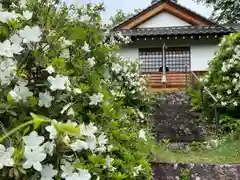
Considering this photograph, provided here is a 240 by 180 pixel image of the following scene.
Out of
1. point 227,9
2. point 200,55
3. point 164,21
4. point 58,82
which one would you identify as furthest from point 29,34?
point 227,9

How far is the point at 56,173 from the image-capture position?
1179 millimetres

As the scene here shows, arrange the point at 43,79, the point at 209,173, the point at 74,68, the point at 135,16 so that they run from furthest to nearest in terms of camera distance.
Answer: the point at 135,16
the point at 209,173
the point at 74,68
the point at 43,79

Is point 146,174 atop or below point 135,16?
below

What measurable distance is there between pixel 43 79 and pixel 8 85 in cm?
18

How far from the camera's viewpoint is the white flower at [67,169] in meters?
1.24

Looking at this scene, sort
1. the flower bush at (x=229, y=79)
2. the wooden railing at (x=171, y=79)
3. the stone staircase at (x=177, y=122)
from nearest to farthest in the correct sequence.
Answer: the stone staircase at (x=177, y=122) < the flower bush at (x=229, y=79) < the wooden railing at (x=171, y=79)

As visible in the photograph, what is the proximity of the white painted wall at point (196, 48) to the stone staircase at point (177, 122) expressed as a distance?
5738 millimetres

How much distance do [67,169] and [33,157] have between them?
0.22m

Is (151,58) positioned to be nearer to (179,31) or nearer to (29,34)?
(179,31)

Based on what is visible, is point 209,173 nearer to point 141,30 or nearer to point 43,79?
point 43,79

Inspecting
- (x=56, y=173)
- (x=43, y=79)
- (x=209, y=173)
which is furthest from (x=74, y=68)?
(x=209, y=173)

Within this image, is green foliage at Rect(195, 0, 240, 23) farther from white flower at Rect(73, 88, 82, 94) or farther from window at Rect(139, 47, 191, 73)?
white flower at Rect(73, 88, 82, 94)

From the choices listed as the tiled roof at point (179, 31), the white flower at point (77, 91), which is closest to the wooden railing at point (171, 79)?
the tiled roof at point (179, 31)

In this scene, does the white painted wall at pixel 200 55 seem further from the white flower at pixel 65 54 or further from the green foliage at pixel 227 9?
the white flower at pixel 65 54
